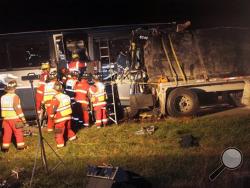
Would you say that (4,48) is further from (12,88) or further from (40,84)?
(12,88)

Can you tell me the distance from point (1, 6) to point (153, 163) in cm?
1743

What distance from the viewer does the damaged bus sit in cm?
1223

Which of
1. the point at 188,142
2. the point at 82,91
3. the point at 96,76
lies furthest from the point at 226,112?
the point at 82,91

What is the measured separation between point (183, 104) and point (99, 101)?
7.88 feet

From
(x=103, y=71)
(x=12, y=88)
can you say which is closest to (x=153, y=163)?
(x=12, y=88)

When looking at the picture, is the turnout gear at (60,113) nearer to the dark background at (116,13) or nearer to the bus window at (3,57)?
the bus window at (3,57)

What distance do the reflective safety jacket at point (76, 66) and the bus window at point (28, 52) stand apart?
0.73m

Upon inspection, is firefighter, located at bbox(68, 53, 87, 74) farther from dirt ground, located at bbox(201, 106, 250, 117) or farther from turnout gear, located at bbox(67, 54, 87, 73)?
dirt ground, located at bbox(201, 106, 250, 117)

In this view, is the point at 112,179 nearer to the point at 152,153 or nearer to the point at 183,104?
the point at 152,153

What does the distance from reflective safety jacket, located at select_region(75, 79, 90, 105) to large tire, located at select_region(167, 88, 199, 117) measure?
234 centimetres

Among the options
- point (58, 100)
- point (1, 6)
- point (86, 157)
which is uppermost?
point (1, 6)

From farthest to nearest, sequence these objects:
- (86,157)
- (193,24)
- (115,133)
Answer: (193,24)
(115,133)
(86,157)

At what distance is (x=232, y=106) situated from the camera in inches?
515

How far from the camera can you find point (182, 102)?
12.1m
